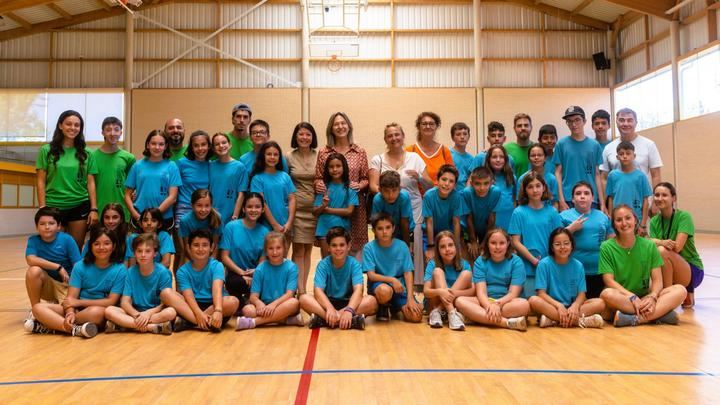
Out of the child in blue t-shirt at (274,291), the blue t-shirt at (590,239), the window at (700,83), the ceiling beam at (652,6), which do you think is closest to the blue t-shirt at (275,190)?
the child in blue t-shirt at (274,291)

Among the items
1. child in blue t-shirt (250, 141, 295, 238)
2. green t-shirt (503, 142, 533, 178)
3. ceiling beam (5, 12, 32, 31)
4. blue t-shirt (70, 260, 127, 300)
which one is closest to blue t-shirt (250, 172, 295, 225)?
child in blue t-shirt (250, 141, 295, 238)

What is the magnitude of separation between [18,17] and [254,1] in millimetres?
7339

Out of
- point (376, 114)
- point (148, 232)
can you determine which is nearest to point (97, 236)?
point (148, 232)

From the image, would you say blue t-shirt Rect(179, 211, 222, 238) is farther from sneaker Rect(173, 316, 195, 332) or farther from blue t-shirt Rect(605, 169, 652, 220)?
blue t-shirt Rect(605, 169, 652, 220)

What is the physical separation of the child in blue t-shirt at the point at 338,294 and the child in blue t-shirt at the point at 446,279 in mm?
462

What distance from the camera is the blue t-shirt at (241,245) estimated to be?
14.9ft

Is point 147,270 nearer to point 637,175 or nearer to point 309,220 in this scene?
point 309,220

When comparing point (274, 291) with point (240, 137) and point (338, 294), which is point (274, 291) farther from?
point (240, 137)

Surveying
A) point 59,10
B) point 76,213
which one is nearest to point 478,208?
point 76,213

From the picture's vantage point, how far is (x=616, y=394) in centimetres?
250

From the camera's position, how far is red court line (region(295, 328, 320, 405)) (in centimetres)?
250

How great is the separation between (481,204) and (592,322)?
1280 millimetres

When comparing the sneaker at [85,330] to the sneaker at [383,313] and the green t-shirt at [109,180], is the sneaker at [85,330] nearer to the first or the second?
the green t-shirt at [109,180]

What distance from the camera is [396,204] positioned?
4641mm
